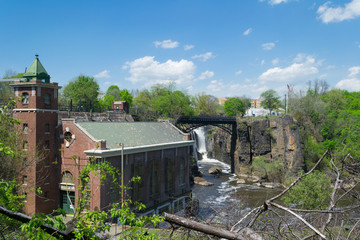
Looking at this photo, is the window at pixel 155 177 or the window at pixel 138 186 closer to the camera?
the window at pixel 138 186

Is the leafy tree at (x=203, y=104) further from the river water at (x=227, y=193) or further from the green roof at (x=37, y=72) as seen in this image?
the green roof at (x=37, y=72)

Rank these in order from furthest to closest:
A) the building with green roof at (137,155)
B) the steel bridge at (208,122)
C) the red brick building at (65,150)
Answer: the steel bridge at (208,122) → the red brick building at (65,150) → the building with green roof at (137,155)

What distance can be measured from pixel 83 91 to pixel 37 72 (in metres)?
41.4

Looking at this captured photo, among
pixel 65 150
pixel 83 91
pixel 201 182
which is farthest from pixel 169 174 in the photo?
pixel 83 91

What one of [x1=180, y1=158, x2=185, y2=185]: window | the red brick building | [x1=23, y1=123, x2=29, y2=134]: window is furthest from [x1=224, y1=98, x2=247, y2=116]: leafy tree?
[x1=23, y1=123, x2=29, y2=134]: window

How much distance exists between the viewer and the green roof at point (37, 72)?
84.1ft

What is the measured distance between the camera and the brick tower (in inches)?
971

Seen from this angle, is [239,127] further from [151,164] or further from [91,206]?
[91,206]

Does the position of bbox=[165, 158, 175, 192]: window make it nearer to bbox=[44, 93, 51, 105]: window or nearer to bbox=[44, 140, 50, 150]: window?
bbox=[44, 140, 50, 150]: window

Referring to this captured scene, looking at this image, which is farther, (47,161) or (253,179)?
(253,179)

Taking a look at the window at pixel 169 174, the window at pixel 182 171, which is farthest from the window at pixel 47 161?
the window at pixel 182 171

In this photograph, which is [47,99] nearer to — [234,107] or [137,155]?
[137,155]

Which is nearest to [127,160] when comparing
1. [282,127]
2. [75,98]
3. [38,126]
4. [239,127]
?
[38,126]

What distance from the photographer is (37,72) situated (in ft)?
84.2
